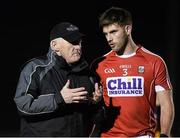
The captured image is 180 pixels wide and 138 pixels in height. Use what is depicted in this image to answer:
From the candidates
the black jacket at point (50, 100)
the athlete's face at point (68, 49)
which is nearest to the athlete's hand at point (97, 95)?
the black jacket at point (50, 100)

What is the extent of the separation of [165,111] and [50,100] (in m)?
1.04

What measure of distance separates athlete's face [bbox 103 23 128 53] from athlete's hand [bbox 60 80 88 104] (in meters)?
0.66

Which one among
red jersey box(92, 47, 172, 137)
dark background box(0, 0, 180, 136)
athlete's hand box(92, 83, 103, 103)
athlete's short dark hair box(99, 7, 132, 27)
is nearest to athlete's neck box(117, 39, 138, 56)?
red jersey box(92, 47, 172, 137)

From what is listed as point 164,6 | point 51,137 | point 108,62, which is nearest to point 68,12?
point 164,6

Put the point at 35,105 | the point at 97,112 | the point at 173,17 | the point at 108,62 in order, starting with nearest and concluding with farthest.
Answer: the point at 35,105 < the point at 97,112 < the point at 108,62 < the point at 173,17

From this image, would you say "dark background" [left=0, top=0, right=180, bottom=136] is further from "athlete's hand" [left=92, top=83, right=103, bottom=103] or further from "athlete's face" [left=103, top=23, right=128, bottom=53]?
"athlete's hand" [left=92, top=83, right=103, bottom=103]

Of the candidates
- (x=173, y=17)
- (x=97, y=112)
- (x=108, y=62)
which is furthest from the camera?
(x=173, y=17)

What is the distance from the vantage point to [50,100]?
4.33 meters

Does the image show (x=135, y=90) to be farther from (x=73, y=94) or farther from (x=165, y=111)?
(x=73, y=94)

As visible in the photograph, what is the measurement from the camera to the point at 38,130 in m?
4.43

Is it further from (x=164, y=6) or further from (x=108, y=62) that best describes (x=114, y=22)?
(x=164, y=6)

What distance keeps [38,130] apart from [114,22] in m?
1.08

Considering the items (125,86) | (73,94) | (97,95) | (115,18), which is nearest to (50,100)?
(73,94)

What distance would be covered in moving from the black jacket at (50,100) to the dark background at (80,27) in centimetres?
506
